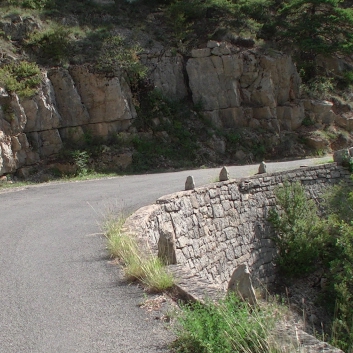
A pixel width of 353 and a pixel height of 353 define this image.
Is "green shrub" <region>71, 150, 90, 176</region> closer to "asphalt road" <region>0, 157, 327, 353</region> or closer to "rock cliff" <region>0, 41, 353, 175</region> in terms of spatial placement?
"rock cliff" <region>0, 41, 353, 175</region>

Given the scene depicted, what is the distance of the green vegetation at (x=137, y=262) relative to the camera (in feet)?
17.7

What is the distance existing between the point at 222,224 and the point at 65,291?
21.5 feet

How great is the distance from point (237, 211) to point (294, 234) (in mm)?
1742

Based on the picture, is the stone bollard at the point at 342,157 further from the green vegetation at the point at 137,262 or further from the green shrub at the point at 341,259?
the green vegetation at the point at 137,262

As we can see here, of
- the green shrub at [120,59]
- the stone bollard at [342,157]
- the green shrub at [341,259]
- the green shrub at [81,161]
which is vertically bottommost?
the green shrub at [341,259]

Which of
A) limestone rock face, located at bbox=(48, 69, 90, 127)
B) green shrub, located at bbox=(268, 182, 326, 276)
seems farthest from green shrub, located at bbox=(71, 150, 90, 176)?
green shrub, located at bbox=(268, 182, 326, 276)

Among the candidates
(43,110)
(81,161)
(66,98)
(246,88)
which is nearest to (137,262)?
(81,161)

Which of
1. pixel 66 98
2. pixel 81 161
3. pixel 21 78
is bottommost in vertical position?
pixel 81 161

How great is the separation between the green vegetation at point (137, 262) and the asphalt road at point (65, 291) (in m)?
0.16

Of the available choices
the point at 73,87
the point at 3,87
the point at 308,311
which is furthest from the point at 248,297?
the point at 73,87

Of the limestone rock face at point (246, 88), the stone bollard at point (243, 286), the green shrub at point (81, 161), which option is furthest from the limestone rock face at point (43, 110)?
the stone bollard at point (243, 286)

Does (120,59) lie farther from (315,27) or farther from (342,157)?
(315,27)

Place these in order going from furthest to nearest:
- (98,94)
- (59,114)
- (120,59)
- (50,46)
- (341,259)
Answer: (120,59) < (50,46) < (98,94) < (59,114) < (341,259)

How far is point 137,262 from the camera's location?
19.5ft
